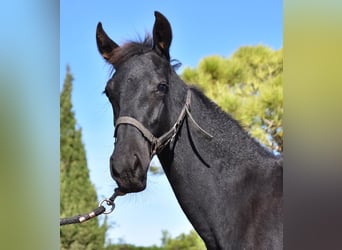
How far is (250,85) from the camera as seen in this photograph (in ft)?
28.7

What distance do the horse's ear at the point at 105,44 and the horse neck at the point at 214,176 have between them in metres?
0.52

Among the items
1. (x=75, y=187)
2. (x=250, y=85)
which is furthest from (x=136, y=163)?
(x=75, y=187)

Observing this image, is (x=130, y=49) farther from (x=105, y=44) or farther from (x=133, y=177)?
(x=133, y=177)

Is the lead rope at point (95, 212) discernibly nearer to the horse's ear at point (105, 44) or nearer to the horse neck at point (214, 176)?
the horse neck at point (214, 176)

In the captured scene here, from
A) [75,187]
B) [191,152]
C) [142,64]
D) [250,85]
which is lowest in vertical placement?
[191,152]

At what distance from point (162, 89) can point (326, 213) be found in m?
1.51

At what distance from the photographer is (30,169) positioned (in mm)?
944

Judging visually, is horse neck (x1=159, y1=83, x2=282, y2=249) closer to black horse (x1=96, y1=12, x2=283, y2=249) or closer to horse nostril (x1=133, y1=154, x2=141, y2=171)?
black horse (x1=96, y1=12, x2=283, y2=249)

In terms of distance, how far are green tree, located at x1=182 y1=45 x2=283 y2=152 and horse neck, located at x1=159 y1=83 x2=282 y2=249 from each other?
5.49 m

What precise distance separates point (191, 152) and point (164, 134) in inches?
6.5

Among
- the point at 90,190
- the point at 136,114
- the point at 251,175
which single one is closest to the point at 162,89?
the point at 136,114

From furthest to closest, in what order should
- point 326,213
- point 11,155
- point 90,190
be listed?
point 90,190
point 11,155
point 326,213

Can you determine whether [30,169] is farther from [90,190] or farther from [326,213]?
[90,190]

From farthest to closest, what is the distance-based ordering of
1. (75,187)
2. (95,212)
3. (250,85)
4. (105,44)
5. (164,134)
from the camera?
(75,187) < (250,85) < (105,44) < (164,134) < (95,212)
